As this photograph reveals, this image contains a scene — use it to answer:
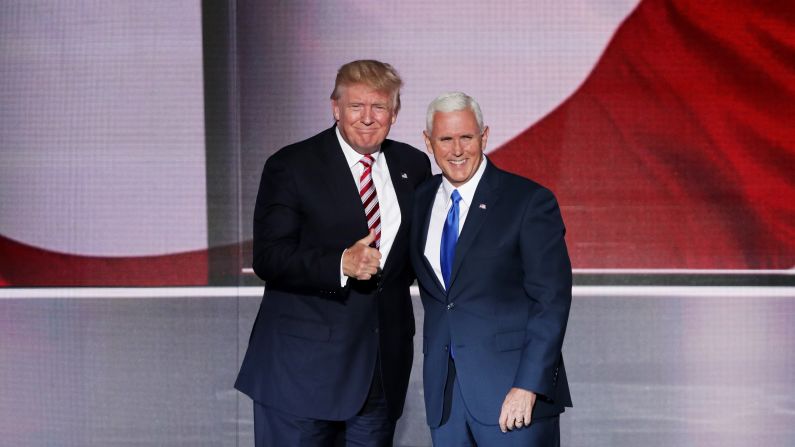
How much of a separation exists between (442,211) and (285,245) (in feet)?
1.14

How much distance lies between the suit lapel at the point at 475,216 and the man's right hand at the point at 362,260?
6.3 inches

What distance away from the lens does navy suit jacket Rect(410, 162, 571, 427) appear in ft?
5.80

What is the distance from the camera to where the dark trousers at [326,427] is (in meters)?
2.11

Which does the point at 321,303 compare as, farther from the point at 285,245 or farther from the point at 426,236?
the point at 426,236

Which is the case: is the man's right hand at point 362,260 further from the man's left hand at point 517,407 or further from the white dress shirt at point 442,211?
the man's left hand at point 517,407

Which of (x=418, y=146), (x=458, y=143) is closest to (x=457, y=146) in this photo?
(x=458, y=143)

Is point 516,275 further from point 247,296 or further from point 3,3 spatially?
point 3,3

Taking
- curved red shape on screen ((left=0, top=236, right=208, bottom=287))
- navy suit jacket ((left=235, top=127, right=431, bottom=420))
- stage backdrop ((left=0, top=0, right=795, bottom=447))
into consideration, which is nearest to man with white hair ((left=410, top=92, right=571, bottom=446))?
navy suit jacket ((left=235, top=127, right=431, bottom=420))

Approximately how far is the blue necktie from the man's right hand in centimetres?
13

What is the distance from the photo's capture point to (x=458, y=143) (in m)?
1.83

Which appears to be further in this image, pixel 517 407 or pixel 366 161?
pixel 366 161

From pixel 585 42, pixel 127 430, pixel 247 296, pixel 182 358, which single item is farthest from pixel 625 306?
pixel 127 430

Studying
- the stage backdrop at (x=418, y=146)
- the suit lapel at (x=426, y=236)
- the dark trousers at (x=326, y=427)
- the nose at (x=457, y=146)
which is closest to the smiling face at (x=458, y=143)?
the nose at (x=457, y=146)

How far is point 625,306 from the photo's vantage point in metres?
3.37
